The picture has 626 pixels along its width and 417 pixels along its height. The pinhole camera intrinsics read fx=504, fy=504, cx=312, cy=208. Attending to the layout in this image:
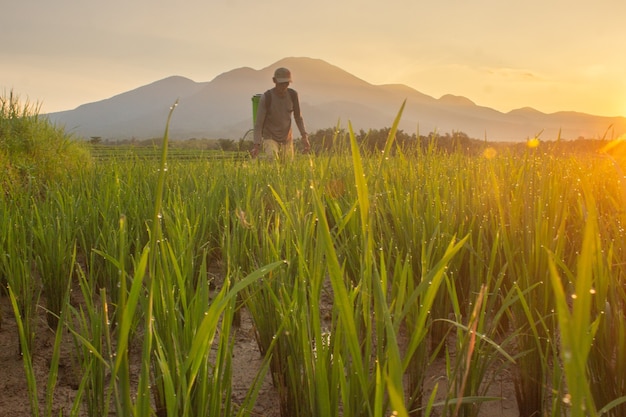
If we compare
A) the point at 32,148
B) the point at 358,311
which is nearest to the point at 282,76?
the point at 32,148

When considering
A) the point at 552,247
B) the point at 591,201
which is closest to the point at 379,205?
the point at 552,247

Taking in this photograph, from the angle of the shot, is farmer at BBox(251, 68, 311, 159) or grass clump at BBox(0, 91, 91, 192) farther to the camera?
farmer at BBox(251, 68, 311, 159)

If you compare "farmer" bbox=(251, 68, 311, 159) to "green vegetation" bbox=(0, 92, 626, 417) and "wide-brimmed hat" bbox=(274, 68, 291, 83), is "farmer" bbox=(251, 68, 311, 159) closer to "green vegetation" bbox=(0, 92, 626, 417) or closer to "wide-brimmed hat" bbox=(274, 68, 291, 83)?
"wide-brimmed hat" bbox=(274, 68, 291, 83)

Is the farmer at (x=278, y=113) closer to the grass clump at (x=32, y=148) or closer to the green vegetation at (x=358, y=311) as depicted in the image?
the grass clump at (x=32, y=148)

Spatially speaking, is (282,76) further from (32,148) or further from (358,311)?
(358,311)

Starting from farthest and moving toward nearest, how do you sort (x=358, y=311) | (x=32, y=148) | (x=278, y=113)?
(x=278, y=113)
(x=32, y=148)
(x=358, y=311)

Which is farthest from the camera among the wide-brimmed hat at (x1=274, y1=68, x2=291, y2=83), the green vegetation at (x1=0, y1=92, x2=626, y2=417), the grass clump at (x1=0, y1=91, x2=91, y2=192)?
the wide-brimmed hat at (x1=274, y1=68, x2=291, y2=83)

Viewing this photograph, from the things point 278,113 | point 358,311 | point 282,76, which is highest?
point 282,76

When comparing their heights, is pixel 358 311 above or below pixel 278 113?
below

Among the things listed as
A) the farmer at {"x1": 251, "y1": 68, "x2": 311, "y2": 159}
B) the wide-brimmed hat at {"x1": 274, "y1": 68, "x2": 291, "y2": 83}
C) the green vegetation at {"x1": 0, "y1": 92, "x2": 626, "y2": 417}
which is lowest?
the green vegetation at {"x1": 0, "y1": 92, "x2": 626, "y2": 417}

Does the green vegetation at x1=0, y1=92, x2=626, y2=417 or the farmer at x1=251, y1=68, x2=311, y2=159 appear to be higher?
the farmer at x1=251, y1=68, x2=311, y2=159

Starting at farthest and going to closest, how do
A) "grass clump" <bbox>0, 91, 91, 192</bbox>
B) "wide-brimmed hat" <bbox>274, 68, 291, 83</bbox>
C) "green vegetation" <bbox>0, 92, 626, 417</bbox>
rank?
"wide-brimmed hat" <bbox>274, 68, 291, 83</bbox>
"grass clump" <bbox>0, 91, 91, 192</bbox>
"green vegetation" <bbox>0, 92, 626, 417</bbox>

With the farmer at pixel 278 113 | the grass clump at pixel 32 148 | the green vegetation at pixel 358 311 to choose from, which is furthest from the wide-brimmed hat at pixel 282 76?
the green vegetation at pixel 358 311

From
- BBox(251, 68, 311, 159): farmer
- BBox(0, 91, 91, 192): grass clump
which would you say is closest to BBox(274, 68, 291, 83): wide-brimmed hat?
BBox(251, 68, 311, 159): farmer
